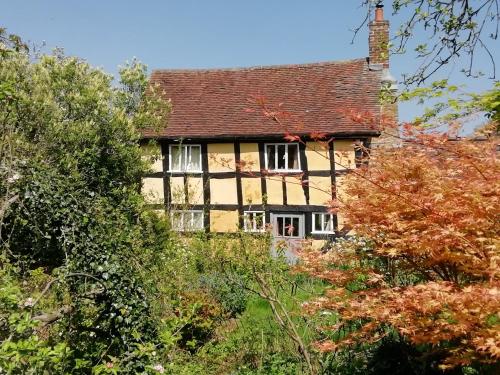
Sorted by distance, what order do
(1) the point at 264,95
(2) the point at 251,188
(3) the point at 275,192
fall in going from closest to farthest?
1. (3) the point at 275,192
2. (2) the point at 251,188
3. (1) the point at 264,95

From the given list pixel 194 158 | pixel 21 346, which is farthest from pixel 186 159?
pixel 21 346

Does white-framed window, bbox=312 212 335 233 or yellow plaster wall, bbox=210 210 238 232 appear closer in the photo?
white-framed window, bbox=312 212 335 233

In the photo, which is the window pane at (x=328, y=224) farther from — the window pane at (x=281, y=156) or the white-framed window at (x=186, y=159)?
the white-framed window at (x=186, y=159)

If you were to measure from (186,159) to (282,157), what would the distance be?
3148 millimetres

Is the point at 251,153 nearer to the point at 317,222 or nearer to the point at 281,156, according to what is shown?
the point at 281,156

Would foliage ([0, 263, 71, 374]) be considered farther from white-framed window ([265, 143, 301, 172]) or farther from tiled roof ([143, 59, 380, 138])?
white-framed window ([265, 143, 301, 172])

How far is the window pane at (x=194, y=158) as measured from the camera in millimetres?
16125

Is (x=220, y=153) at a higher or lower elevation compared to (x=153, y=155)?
higher

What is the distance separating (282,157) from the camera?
15609 millimetres

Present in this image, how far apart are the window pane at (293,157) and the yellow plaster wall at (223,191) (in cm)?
185

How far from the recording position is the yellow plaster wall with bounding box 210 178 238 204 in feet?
51.1

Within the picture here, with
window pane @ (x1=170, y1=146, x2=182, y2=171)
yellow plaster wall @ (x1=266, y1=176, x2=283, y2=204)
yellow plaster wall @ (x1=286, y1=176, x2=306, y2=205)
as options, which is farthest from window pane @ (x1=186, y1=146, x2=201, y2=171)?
yellow plaster wall @ (x1=286, y1=176, x2=306, y2=205)

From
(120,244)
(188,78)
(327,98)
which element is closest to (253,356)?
(120,244)

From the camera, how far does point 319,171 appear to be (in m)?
15.0
